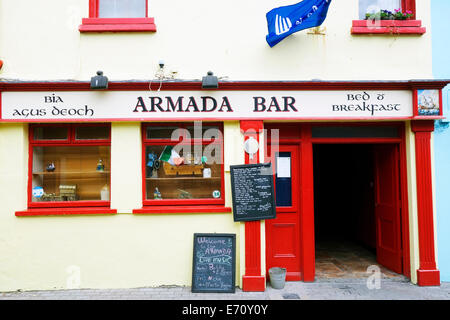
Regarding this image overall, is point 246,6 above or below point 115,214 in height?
above

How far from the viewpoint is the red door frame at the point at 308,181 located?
229 inches

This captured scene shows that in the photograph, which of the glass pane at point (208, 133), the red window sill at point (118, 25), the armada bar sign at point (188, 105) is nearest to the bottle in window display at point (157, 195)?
the glass pane at point (208, 133)

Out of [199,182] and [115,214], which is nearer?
[115,214]

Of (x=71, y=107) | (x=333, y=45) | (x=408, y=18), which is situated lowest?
(x=71, y=107)

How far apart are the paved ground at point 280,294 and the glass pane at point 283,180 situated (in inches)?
59.6

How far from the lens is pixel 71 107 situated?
5.51 m

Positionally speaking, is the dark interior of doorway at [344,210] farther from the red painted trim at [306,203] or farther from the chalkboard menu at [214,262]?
the chalkboard menu at [214,262]

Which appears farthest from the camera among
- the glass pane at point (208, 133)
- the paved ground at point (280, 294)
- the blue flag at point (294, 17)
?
the glass pane at point (208, 133)

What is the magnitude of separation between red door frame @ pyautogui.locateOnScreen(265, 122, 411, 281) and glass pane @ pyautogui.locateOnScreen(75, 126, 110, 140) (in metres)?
3.03

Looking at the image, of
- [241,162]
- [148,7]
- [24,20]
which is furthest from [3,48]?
[241,162]

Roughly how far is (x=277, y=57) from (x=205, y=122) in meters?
1.74

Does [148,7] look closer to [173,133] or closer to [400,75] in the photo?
[173,133]

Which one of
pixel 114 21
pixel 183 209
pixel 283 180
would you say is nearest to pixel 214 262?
pixel 183 209

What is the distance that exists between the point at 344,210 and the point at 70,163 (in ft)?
25.3
